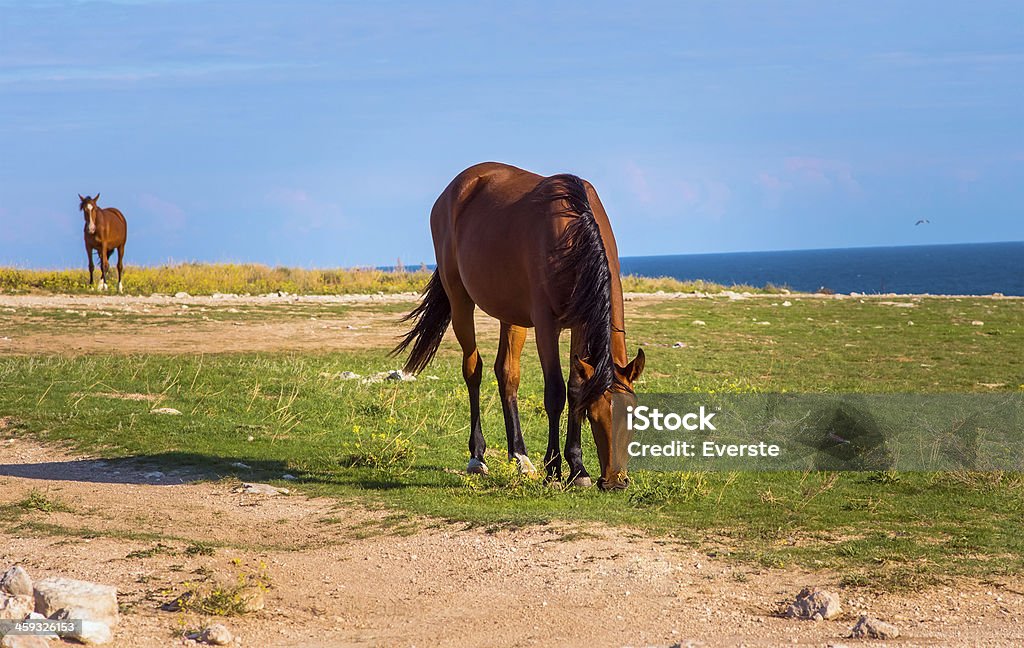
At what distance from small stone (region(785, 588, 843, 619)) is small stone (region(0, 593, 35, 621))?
3.83 m

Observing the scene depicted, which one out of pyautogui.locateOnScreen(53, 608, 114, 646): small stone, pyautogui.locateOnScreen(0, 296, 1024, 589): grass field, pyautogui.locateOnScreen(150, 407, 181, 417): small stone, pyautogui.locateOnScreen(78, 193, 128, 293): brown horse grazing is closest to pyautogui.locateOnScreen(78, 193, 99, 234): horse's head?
pyautogui.locateOnScreen(78, 193, 128, 293): brown horse grazing

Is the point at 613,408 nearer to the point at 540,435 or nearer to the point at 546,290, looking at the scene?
the point at 546,290

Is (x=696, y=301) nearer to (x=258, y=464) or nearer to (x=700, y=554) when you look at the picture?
(x=258, y=464)

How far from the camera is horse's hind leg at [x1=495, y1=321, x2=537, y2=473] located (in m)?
9.34

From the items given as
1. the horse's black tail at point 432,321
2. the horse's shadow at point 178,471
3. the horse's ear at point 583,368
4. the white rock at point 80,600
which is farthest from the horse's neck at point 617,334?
Answer: the white rock at point 80,600

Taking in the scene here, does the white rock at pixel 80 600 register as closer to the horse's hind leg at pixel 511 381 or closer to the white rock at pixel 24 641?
the white rock at pixel 24 641

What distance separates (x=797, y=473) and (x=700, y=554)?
317cm

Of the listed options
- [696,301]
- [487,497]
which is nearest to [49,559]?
[487,497]

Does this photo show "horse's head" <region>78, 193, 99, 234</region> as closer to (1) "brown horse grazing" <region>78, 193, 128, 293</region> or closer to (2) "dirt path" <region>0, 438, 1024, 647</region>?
(1) "brown horse grazing" <region>78, 193, 128, 293</region>

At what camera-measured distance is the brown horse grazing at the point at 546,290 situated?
7375mm

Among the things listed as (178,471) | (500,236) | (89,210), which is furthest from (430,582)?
(89,210)

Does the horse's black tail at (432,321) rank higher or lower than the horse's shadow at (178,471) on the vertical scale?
higher

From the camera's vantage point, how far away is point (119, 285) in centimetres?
2873

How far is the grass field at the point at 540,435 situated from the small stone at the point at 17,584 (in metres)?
3.02
